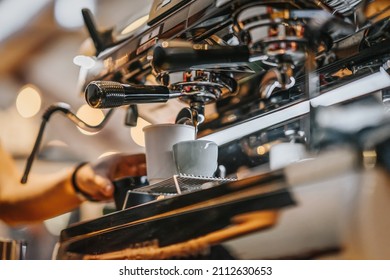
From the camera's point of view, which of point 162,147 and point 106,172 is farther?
point 106,172

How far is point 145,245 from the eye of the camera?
76 centimetres

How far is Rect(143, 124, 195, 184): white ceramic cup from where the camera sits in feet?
3.07

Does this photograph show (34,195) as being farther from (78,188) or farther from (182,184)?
(182,184)

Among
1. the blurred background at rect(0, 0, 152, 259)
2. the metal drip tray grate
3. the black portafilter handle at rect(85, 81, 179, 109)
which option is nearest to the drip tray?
the metal drip tray grate

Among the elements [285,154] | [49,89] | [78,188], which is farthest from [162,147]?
[49,89]

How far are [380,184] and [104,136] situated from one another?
86 centimetres

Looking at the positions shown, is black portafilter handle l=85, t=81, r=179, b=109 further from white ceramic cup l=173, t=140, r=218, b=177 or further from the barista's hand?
the barista's hand

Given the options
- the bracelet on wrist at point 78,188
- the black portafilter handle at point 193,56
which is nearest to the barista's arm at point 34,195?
the bracelet on wrist at point 78,188

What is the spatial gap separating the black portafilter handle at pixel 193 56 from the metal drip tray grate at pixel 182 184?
0.16m

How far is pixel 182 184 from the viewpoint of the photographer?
0.85 meters

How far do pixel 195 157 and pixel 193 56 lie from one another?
7.3 inches
